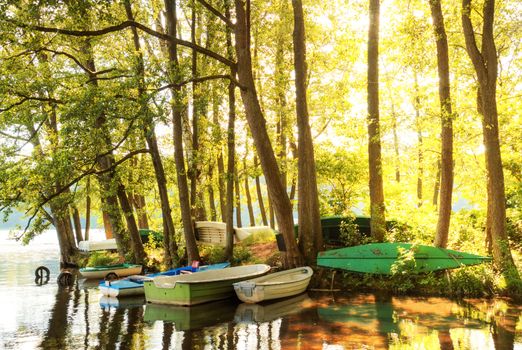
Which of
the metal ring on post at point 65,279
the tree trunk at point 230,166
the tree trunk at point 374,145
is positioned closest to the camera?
the tree trunk at point 374,145

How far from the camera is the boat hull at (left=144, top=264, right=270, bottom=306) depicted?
581 inches

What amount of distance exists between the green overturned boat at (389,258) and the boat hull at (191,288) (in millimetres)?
2615

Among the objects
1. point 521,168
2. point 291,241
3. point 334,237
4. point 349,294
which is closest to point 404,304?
point 349,294

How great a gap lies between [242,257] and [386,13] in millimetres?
11623

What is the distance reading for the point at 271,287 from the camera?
1480cm

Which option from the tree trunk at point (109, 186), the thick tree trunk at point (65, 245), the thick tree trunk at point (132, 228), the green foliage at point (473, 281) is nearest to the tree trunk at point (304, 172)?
the green foliage at point (473, 281)

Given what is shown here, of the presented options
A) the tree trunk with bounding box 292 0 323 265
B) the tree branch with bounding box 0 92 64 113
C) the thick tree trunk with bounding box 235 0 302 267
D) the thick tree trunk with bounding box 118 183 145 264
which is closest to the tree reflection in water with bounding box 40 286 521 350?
the tree trunk with bounding box 292 0 323 265

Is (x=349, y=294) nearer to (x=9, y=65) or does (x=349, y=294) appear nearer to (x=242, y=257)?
(x=242, y=257)

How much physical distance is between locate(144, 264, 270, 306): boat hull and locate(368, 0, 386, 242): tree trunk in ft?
15.2

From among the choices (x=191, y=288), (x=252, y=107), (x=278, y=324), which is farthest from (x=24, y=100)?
A: (x=278, y=324)

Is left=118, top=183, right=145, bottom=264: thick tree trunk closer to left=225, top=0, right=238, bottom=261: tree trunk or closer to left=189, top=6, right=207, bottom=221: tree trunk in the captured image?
left=189, top=6, right=207, bottom=221: tree trunk

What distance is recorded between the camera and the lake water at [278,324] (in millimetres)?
10094

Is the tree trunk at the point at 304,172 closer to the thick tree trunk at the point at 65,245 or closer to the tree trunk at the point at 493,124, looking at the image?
the tree trunk at the point at 493,124

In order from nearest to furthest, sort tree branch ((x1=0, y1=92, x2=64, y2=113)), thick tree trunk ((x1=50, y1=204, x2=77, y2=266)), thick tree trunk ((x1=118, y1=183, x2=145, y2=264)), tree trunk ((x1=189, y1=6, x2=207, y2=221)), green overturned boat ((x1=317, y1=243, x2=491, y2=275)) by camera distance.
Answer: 1. green overturned boat ((x1=317, y1=243, x2=491, y2=275))
2. tree branch ((x1=0, y1=92, x2=64, y2=113))
3. tree trunk ((x1=189, y1=6, x2=207, y2=221))
4. thick tree trunk ((x1=118, y1=183, x2=145, y2=264))
5. thick tree trunk ((x1=50, y1=204, x2=77, y2=266))
